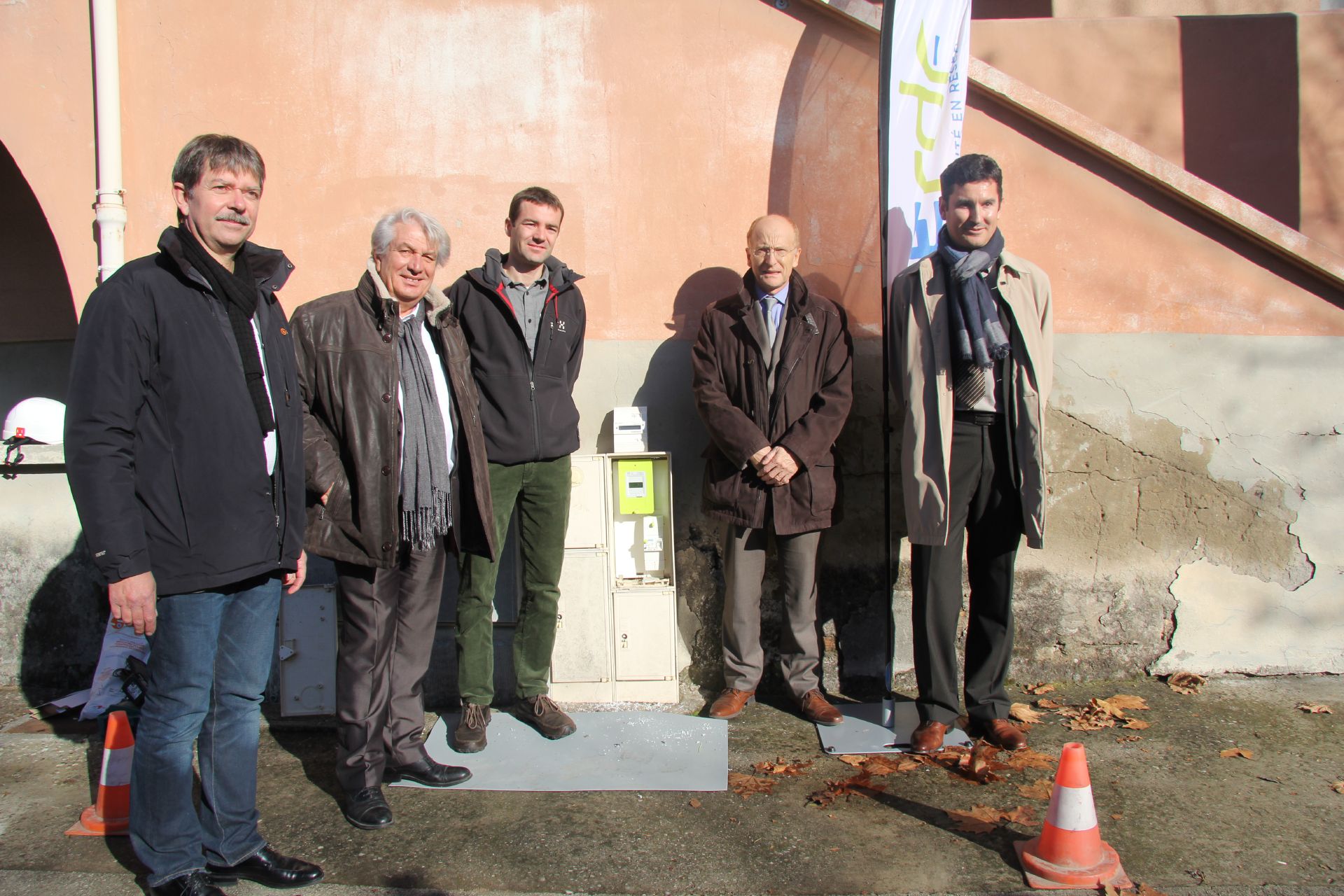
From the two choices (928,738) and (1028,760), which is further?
(928,738)

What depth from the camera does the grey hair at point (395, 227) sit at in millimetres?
3379

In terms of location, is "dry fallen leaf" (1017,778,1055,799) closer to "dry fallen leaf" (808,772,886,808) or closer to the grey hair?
"dry fallen leaf" (808,772,886,808)

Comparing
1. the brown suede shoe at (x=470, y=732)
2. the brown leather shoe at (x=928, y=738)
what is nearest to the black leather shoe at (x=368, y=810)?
the brown suede shoe at (x=470, y=732)

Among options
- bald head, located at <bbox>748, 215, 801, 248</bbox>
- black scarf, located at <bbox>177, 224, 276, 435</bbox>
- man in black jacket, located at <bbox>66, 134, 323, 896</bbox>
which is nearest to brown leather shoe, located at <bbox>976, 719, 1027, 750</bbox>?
bald head, located at <bbox>748, 215, 801, 248</bbox>

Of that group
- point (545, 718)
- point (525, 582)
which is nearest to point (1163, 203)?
point (525, 582)

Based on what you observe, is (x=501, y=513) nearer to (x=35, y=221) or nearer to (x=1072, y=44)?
(x=35, y=221)

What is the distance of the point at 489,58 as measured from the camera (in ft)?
15.0

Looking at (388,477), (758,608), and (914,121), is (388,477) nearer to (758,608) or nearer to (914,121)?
(758,608)

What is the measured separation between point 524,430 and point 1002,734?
2373mm

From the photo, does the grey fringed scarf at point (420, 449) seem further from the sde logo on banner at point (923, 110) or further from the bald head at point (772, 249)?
the sde logo on banner at point (923, 110)

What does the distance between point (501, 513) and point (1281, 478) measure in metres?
3.74

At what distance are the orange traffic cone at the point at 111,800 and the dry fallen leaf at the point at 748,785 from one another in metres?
2.21

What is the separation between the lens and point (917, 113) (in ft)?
13.4

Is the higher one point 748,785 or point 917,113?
point 917,113
